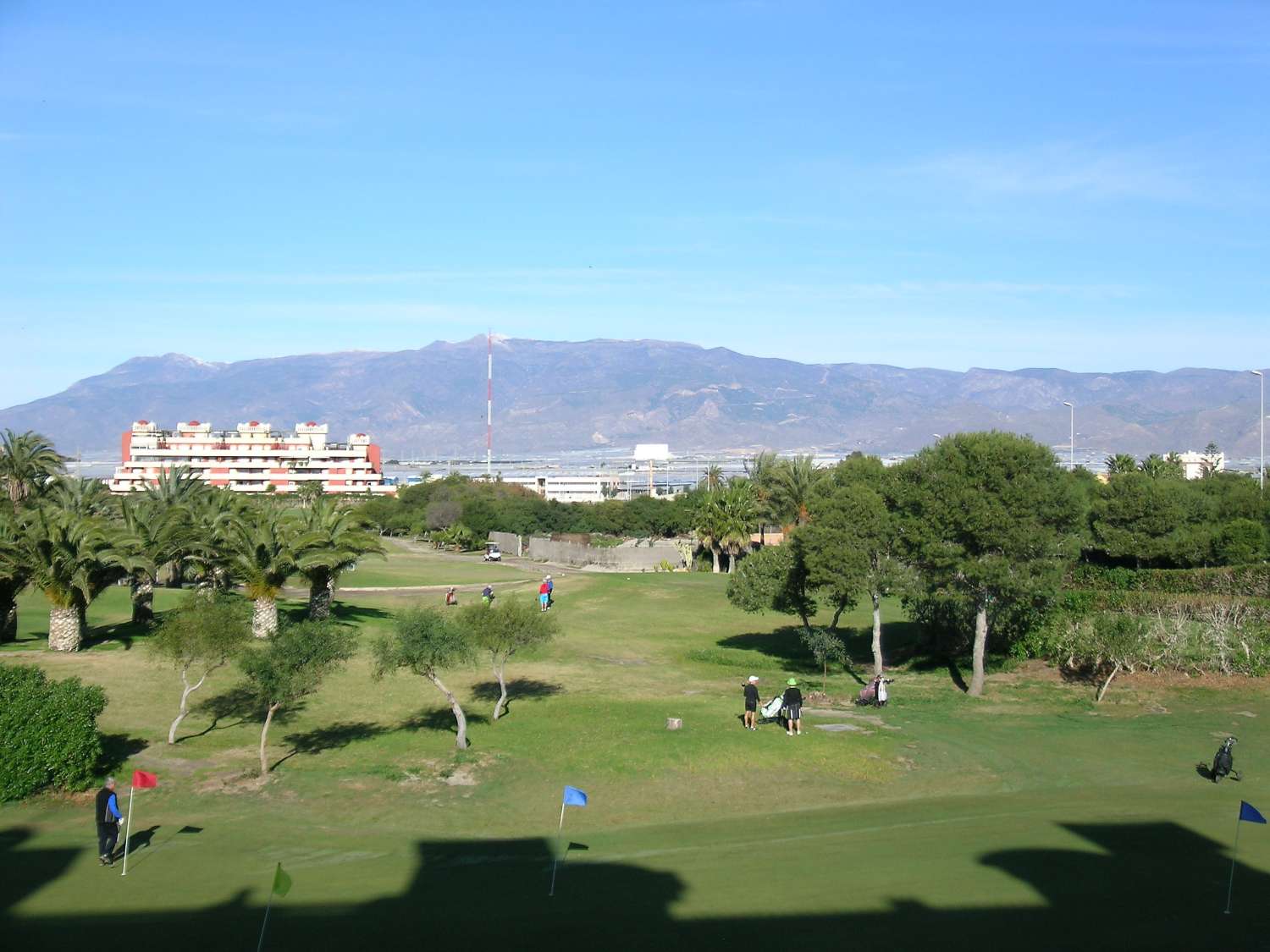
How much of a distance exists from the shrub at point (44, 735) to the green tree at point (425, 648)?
19.5 feet

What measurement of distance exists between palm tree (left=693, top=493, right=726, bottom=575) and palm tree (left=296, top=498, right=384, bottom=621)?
132ft

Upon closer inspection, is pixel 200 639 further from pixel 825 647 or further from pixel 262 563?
pixel 825 647

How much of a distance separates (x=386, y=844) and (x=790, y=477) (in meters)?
67.0

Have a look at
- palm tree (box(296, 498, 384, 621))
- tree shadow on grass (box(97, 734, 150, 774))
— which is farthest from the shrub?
palm tree (box(296, 498, 384, 621))

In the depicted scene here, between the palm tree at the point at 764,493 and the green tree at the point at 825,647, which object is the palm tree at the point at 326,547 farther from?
the palm tree at the point at 764,493

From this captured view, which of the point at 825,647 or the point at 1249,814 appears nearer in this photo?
the point at 1249,814

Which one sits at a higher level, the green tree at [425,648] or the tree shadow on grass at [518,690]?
the green tree at [425,648]

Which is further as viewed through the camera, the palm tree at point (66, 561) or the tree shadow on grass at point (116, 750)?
the palm tree at point (66, 561)

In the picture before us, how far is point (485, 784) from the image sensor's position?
2192cm

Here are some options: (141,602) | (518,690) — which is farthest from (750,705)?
(141,602)

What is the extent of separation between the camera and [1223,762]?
69.6 ft

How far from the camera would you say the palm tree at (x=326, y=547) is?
37.6 meters

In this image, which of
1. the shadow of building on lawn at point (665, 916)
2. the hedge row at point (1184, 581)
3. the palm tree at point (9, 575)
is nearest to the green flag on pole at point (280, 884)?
the shadow of building on lawn at point (665, 916)

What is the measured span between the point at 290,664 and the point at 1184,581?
31406 mm
